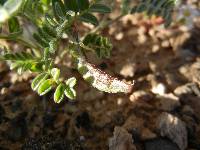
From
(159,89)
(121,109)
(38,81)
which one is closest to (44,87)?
(38,81)

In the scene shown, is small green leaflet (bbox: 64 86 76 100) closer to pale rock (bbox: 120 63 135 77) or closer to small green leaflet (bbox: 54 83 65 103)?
small green leaflet (bbox: 54 83 65 103)

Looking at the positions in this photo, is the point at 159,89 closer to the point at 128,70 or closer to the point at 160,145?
the point at 128,70

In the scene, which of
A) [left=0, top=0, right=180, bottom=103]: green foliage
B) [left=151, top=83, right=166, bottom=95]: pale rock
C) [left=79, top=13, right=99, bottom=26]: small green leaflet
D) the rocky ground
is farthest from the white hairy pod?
[left=151, top=83, right=166, bottom=95]: pale rock

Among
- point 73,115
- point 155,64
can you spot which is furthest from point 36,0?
point 155,64

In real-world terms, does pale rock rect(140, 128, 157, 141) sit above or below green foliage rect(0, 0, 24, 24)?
below

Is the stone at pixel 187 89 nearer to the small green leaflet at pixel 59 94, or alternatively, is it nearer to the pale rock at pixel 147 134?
the pale rock at pixel 147 134

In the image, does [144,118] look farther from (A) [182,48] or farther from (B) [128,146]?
(A) [182,48]

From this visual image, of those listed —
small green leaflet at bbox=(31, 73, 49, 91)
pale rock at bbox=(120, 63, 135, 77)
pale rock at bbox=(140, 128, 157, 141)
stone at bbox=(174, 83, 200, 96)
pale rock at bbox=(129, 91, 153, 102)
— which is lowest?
pale rock at bbox=(140, 128, 157, 141)
